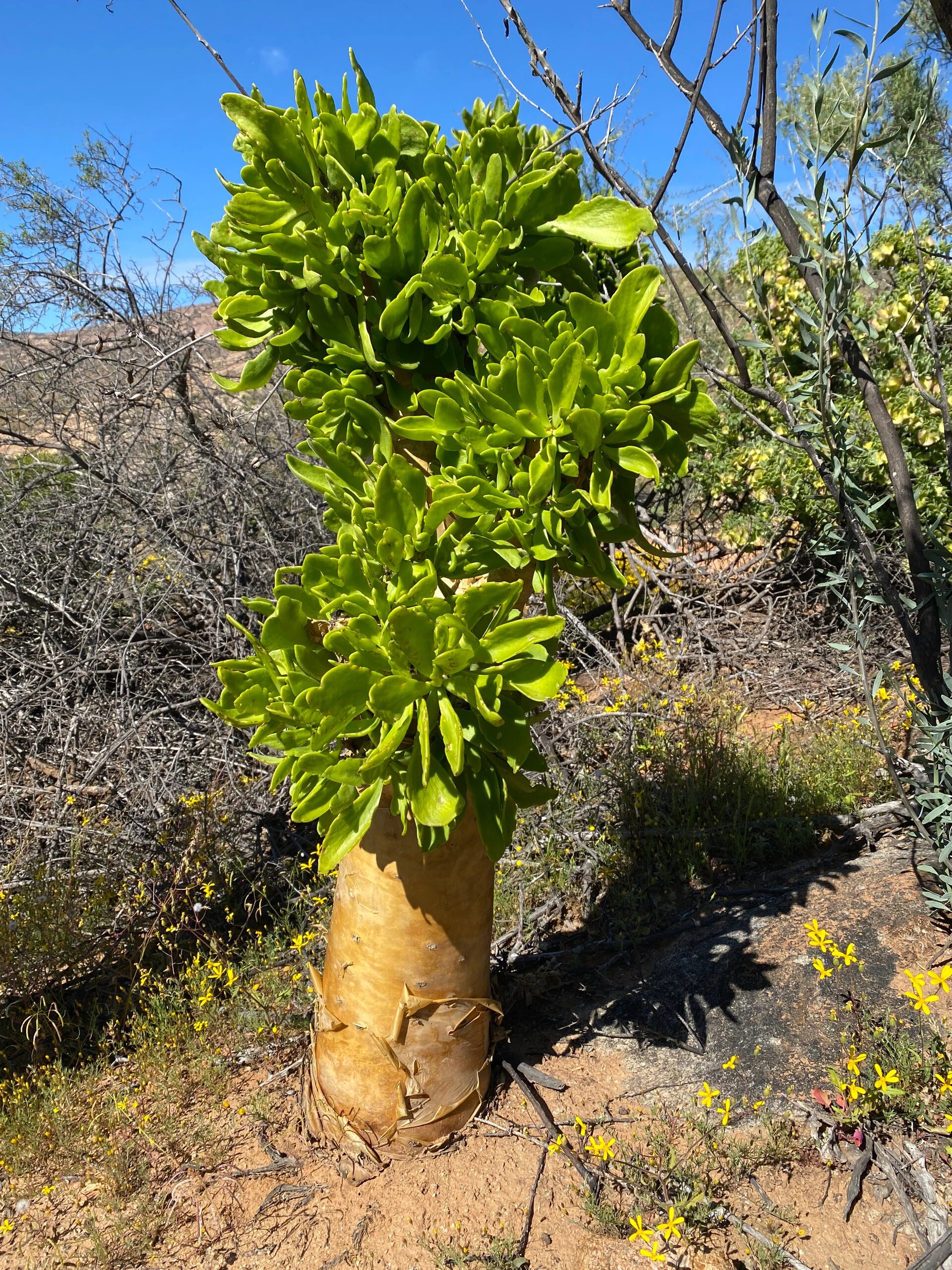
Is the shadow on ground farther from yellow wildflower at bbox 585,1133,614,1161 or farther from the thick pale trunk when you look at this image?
the thick pale trunk

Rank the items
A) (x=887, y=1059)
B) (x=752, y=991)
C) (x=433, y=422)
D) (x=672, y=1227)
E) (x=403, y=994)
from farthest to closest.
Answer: (x=752, y=991) → (x=887, y=1059) → (x=403, y=994) → (x=672, y=1227) → (x=433, y=422)

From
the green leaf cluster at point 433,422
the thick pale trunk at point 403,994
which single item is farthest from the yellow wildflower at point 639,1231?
the green leaf cluster at point 433,422

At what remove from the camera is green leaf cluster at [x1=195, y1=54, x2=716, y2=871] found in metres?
1.37

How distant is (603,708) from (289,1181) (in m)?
2.70

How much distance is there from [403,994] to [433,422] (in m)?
1.41

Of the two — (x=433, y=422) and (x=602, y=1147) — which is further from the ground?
(x=433, y=422)

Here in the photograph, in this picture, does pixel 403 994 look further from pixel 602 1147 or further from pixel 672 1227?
pixel 672 1227

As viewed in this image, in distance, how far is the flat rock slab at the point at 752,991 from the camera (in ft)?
7.43

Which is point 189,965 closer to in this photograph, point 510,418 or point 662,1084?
point 662,1084

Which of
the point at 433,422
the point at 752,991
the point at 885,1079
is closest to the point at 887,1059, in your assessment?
the point at 885,1079

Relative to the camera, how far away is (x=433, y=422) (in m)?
→ 1.46

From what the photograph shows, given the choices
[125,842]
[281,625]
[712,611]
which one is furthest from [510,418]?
[712,611]

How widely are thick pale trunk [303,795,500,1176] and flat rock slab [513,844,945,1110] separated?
1.47 ft

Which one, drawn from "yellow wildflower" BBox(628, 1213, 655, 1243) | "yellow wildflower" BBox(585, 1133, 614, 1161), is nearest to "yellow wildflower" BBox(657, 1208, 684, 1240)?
"yellow wildflower" BBox(628, 1213, 655, 1243)
